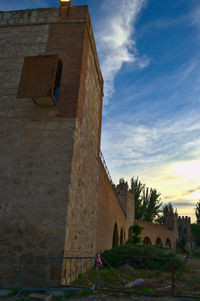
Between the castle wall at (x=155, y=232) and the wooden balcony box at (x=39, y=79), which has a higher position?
the wooden balcony box at (x=39, y=79)

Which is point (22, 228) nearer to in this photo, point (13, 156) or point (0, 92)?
point (13, 156)

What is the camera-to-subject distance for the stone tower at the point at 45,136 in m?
5.59

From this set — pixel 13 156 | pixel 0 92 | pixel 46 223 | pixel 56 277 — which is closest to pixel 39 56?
pixel 0 92

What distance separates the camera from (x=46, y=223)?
5574mm

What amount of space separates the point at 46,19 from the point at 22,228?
21.9 feet

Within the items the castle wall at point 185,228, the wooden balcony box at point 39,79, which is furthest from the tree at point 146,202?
the wooden balcony box at point 39,79

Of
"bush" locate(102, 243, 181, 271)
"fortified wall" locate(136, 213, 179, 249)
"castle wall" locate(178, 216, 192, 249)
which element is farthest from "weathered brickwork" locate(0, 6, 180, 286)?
"castle wall" locate(178, 216, 192, 249)

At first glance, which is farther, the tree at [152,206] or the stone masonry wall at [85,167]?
the tree at [152,206]

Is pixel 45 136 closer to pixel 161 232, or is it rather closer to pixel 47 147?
pixel 47 147

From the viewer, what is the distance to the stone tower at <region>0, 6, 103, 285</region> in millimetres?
5594

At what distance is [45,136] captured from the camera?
21.0ft

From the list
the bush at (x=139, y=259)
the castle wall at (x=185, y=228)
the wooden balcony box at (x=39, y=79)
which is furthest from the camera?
the castle wall at (x=185, y=228)

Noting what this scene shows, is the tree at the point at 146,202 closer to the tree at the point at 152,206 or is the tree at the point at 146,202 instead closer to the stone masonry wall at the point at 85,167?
the tree at the point at 152,206

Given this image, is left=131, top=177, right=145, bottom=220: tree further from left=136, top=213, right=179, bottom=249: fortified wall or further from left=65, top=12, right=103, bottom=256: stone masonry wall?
left=65, top=12, right=103, bottom=256: stone masonry wall
